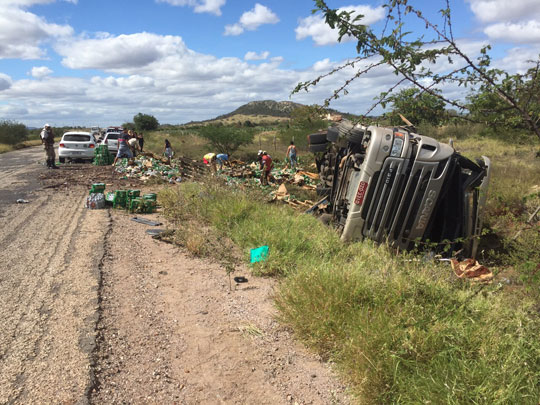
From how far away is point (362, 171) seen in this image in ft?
20.0

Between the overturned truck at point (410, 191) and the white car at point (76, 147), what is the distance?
52.2 ft

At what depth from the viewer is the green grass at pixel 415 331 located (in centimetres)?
263

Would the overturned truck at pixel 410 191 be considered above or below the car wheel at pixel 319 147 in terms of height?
below

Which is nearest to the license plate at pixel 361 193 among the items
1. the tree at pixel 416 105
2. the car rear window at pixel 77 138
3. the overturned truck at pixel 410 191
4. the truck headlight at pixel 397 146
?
the overturned truck at pixel 410 191

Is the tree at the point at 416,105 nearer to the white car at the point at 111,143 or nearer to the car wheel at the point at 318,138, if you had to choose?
the car wheel at the point at 318,138

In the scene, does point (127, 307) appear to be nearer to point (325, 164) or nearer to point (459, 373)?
point (459, 373)

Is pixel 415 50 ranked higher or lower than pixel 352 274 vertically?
higher

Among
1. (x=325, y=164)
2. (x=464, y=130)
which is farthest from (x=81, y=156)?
(x=464, y=130)

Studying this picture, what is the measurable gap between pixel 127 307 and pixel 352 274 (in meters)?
2.44

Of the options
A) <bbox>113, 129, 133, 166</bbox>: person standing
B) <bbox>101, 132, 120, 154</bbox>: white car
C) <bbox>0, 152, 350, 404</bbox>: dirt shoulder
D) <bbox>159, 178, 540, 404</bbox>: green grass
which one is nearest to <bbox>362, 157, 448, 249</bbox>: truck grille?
<bbox>159, 178, 540, 404</bbox>: green grass

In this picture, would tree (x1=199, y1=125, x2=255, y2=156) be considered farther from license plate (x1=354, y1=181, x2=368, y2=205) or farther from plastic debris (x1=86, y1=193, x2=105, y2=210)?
license plate (x1=354, y1=181, x2=368, y2=205)

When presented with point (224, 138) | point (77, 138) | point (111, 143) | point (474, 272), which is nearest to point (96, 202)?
point (474, 272)

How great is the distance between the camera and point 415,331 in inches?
122

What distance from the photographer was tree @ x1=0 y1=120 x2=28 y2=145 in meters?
38.6
